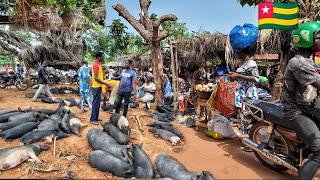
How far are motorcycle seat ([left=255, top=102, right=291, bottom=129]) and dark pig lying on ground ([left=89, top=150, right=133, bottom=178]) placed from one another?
8.06 feet

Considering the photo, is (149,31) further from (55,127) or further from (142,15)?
(55,127)

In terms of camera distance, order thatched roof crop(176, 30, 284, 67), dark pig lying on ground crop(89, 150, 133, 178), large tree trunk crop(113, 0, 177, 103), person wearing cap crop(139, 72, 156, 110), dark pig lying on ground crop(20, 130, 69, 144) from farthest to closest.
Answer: person wearing cap crop(139, 72, 156, 110), large tree trunk crop(113, 0, 177, 103), thatched roof crop(176, 30, 284, 67), dark pig lying on ground crop(20, 130, 69, 144), dark pig lying on ground crop(89, 150, 133, 178)

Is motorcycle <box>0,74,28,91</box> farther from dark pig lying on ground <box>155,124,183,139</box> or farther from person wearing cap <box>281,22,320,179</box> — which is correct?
person wearing cap <box>281,22,320,179</box>

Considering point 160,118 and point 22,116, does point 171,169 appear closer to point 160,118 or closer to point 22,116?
point 160,118

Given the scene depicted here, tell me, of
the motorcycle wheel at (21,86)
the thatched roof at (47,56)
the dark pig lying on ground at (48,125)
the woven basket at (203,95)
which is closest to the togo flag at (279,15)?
the woven basket at (203,95)

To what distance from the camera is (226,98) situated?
701 centimetres

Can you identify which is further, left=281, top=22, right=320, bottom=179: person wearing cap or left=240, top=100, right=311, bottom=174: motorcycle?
left=240, top=100, right=311, bottom=174: motorcycle

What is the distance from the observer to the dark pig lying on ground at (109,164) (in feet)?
17.2

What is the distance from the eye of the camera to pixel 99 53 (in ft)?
27.6

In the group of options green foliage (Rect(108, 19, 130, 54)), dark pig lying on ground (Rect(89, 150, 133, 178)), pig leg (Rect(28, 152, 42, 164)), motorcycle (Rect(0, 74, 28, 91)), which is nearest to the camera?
dark pig lying on ground (Rect(89, 150, 133, 178))

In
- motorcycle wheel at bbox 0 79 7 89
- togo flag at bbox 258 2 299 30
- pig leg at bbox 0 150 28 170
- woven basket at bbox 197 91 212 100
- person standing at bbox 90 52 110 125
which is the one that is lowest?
pig leg at bbox 0 150 28 170

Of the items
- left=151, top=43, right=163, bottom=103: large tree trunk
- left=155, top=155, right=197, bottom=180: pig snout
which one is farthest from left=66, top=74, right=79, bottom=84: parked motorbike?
left=155, top=155, right=197, bottom=180: pig snout

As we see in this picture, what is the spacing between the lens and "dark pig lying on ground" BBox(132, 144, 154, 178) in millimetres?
5145

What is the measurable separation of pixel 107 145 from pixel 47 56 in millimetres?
17972
